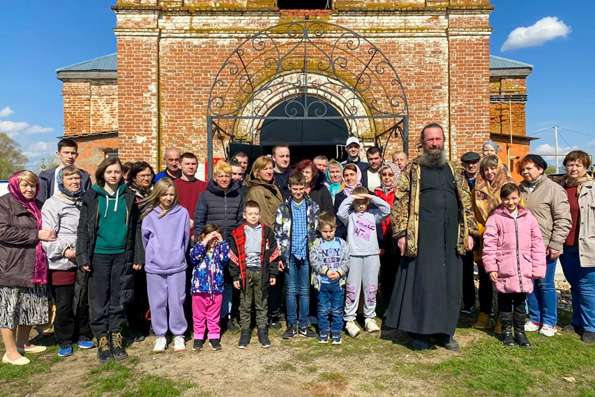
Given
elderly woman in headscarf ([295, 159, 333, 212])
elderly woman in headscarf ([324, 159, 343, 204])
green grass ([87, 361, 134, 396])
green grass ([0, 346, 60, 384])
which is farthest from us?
elderly woman in headscarf ([324, 159, 343, 204])

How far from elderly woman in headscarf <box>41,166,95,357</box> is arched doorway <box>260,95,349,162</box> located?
4802 millimetres

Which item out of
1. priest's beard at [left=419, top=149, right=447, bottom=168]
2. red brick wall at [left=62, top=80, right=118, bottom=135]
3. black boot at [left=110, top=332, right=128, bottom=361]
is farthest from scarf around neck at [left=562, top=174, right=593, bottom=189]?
red brick wall at [left=62, top=80, right=118, bottom=135]

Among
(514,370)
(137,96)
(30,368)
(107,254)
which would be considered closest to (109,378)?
(30,368)

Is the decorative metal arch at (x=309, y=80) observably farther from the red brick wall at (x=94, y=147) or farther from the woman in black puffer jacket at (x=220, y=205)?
the red brick wall at (x=94, y=147)

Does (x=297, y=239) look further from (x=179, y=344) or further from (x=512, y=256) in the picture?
(x=512, y=256)

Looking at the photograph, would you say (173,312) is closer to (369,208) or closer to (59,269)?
(59,269)

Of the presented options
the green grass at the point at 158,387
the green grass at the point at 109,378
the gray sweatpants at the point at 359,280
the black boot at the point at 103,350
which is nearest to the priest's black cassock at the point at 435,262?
the gray sweatpants at the point at 359,280

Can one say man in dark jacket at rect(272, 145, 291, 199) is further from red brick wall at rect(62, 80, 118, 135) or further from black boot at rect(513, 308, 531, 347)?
red brick wall at rect(62, 80, 118, 135)

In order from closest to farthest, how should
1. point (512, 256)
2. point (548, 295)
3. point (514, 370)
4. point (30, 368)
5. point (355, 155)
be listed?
point (514, 370) < point (30, 368) < point (512, 256) < point (548, 295) < point (355, 155)

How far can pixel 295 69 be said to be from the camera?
8.31m

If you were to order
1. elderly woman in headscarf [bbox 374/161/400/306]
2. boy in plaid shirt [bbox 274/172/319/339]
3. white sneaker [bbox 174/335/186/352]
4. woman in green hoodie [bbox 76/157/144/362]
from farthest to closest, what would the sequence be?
elderly woman in headscarf [bbox 374/161/400/306] < boy in plaid shirt [bbox 274/172/319/339] < white sneaker [bbox 174/335/186/352] < woman in green hoodie [bbox 76/157/144/362]

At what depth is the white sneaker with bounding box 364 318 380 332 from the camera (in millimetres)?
4551

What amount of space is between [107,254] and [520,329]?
13.5 ft

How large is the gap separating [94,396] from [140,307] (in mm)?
1443
